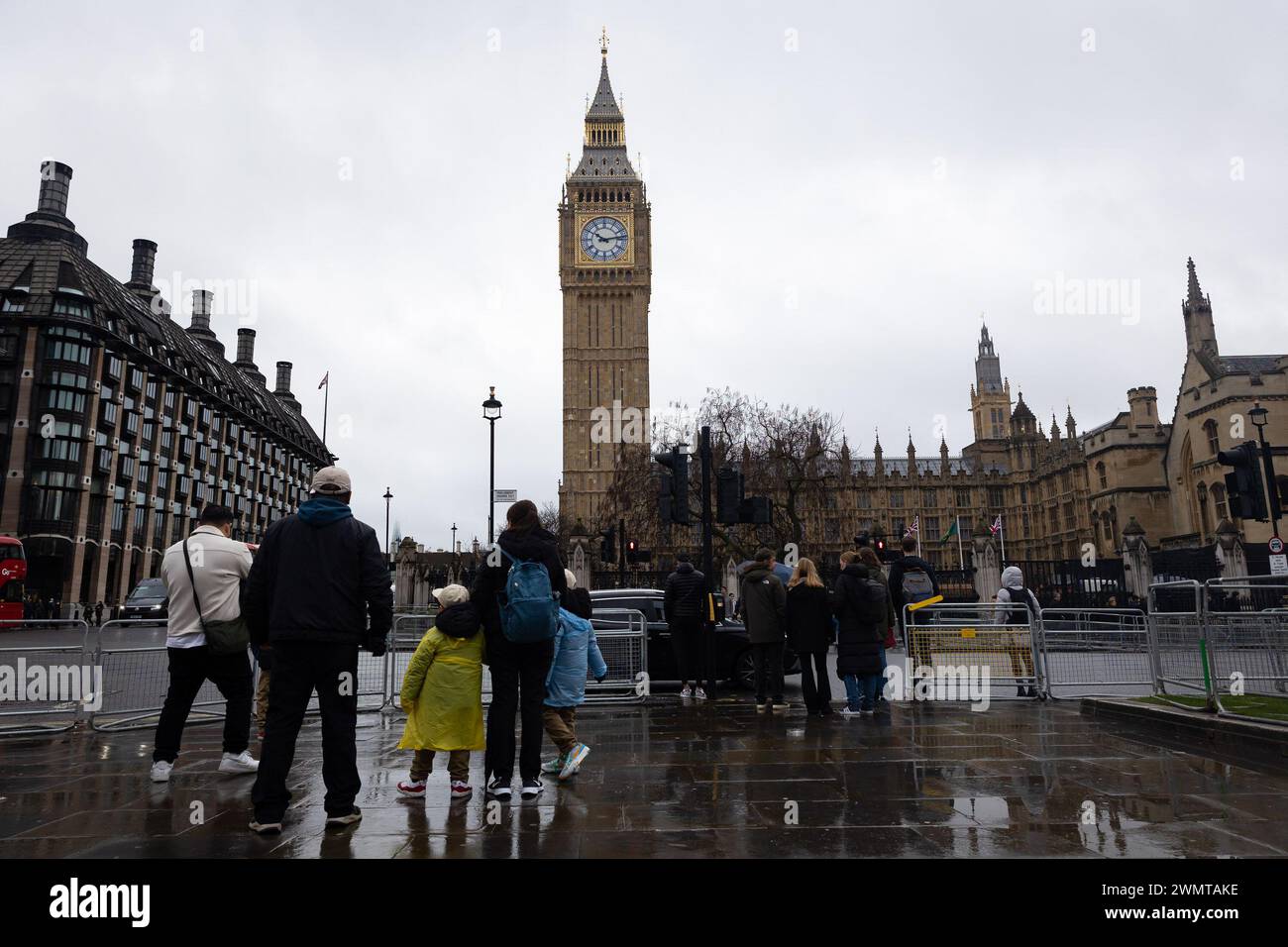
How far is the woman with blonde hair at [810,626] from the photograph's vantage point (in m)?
9.06

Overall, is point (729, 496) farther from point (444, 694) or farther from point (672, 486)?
point (444, 694)

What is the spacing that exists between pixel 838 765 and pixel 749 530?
2977 centimetres

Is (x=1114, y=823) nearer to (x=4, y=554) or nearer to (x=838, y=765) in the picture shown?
(x=838, y=765)

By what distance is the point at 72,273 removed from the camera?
52.5 metres

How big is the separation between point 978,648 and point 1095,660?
2694mm

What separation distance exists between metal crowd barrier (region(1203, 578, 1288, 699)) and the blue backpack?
6.46 metres

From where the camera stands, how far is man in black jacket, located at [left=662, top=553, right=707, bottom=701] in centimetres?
1030

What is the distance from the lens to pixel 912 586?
419 inches

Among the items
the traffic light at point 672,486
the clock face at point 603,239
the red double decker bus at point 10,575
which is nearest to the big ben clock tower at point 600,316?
the clock face at point 603,239

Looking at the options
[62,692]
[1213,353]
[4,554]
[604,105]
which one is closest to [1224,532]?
[1213,353]

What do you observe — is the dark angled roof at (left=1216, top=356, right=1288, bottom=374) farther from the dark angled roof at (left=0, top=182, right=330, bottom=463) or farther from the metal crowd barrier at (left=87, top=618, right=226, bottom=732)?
the dark angled roof at (left=0, top=182, right=330, bottom=463)

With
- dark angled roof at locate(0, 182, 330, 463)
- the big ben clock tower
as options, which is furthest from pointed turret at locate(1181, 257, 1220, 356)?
dark angled roof at locate(0, 182, 330, 463)

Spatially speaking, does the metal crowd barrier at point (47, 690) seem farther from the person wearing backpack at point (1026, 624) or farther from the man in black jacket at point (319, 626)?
the person wearing backpack at point (1026, 624)

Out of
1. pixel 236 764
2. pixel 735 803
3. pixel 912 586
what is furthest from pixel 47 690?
pixel 912 586
